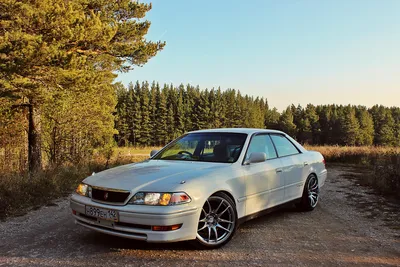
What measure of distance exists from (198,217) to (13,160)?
10375 mm

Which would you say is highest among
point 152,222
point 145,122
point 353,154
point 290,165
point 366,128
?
point 145,122

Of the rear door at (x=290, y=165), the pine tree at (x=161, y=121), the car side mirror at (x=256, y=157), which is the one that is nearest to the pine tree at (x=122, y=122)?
the pine tree at (x=161, y=121)

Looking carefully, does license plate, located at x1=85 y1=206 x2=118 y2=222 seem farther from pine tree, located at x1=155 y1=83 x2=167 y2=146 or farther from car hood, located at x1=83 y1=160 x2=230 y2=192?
pine tree, located at x1=155 y1=83 x2=167 y2=146

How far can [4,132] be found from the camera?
13.7 metres

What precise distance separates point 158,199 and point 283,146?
2.99m

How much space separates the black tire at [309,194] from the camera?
586cm

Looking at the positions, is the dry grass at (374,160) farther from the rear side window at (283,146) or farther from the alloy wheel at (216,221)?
the alloy wheel at (216,221)

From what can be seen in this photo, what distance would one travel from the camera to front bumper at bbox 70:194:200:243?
3426mm

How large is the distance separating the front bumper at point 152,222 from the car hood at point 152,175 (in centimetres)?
24

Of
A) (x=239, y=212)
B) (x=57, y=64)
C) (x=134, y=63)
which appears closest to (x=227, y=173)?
(x=239, y=212)

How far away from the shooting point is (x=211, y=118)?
318ft

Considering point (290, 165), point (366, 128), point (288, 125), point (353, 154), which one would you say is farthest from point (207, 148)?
point (366, 128)

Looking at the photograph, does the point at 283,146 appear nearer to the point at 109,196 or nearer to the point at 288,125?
the point at 109,196

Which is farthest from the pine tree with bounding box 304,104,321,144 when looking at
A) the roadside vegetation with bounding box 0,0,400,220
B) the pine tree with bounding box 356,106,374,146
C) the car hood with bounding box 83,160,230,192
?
the car hood with bounding box 83,160,230,192
